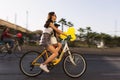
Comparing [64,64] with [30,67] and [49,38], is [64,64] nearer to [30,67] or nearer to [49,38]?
[49,38]

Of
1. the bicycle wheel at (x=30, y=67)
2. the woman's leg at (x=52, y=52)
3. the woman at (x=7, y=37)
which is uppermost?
the woman at (x=7, y=37)

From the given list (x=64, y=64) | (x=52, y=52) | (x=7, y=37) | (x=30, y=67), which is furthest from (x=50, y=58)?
(x=7, y=37)

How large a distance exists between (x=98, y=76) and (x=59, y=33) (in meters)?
1.65

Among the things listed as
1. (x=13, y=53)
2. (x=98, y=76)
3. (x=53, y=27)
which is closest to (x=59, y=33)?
(x=53, y=27)

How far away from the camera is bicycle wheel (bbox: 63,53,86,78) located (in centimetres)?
1002

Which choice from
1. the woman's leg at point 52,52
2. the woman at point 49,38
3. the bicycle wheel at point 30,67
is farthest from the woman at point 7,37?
the woman's leg at point 52,52

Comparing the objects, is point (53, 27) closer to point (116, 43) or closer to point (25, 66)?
point (25, 66)

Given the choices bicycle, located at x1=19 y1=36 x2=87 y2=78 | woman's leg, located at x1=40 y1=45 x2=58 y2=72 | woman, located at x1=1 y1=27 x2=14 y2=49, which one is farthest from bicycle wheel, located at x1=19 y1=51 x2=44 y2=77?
woman, located at x1=1 y1=27 x2=14 y2=49

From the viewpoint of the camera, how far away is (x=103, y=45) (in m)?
37.2

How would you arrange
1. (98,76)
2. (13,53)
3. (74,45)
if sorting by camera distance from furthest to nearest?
(74,45) < (13,53) < (98,76)

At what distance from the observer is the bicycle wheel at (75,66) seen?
10.0 metres

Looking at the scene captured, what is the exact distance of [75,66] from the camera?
1007 centimetres

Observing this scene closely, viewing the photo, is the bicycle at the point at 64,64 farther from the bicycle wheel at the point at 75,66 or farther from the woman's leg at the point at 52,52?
the woman's leg at the point at 52,52

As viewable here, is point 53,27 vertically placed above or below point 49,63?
above
